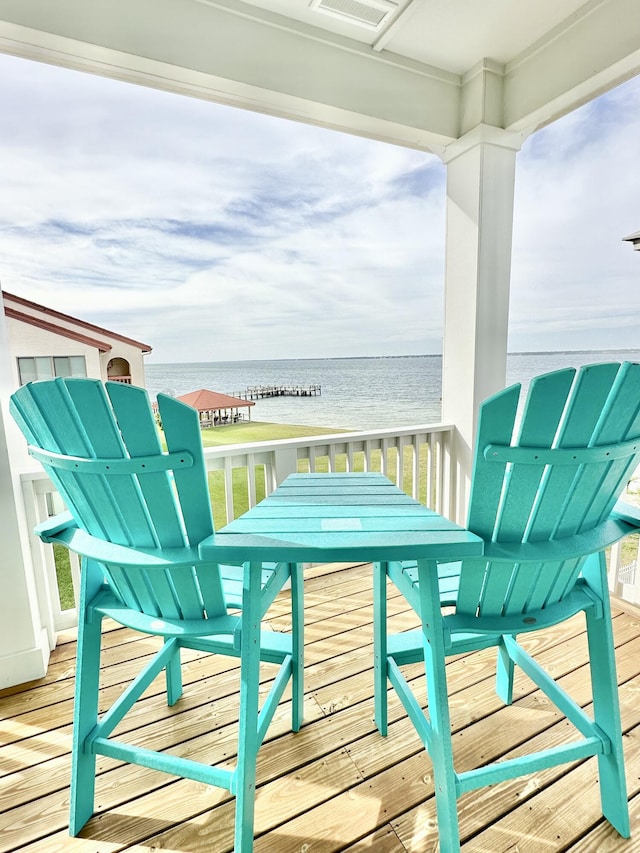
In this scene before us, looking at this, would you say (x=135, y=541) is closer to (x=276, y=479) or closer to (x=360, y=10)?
(x=276, y=479)

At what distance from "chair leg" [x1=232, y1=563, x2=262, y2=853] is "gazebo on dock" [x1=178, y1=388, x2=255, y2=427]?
1.41m

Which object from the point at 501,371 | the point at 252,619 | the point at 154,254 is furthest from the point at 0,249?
the point at 501,371

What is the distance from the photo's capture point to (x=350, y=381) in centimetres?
301

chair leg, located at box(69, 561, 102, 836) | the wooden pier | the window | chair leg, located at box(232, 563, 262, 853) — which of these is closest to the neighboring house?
the window

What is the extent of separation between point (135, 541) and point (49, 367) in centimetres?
141

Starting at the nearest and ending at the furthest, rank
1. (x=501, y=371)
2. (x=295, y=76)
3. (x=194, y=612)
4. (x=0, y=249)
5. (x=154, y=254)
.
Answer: (x=194, y=612) → (x=0, y=249) → (x=295, y=76) → (x=154, y=254) → (x=501, y=371)

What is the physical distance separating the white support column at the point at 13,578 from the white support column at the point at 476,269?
8.03 ft

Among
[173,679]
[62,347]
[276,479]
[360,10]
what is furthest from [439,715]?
[360,10]

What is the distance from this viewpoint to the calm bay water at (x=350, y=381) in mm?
2506

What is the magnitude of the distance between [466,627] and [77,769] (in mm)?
1160

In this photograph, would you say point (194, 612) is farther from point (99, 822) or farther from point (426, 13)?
point (426, 13)

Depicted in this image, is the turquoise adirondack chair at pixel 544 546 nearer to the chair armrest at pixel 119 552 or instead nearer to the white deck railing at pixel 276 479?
the chair armrest at pixel 119 552

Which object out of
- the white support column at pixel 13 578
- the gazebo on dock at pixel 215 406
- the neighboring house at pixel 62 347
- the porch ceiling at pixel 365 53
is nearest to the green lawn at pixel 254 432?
the gazebo on dock at pixel 215 406

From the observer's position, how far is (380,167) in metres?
2.95
